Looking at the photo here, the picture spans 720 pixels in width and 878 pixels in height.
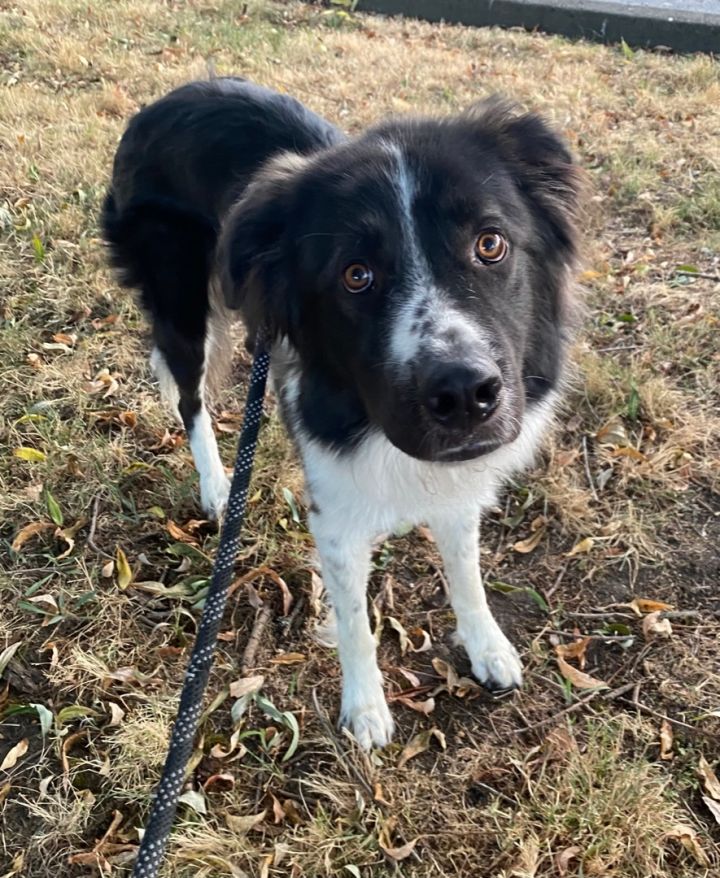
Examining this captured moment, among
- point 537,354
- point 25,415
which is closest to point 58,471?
point 25,415

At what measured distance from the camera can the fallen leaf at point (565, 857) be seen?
218cm

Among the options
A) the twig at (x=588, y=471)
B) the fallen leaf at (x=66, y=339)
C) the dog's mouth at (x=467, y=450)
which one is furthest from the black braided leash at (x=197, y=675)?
the fallen leaf at (x=66, y=339)

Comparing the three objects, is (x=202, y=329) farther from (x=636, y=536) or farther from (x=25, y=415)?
(x=636, y=536)

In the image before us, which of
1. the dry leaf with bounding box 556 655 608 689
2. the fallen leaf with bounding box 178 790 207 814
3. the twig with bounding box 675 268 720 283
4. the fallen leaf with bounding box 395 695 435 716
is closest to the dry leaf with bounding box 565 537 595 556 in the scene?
the dry leaf with bounding box 556 655 608 689

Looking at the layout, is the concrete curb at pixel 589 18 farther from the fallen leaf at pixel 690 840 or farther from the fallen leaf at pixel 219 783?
the fallen leaf at pixel 219 783

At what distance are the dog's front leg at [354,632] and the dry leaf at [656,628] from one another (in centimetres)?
97

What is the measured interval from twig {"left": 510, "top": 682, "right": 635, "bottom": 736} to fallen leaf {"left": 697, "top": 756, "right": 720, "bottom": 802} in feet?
1.02

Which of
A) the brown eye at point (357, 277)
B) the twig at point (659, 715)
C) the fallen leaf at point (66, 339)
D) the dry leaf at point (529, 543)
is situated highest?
the brown eye at point (357, 277)

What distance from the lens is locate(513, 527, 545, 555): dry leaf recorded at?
3.11m

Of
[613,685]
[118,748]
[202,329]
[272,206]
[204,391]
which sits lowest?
[118,748]

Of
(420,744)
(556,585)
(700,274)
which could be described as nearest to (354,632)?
(420,744)

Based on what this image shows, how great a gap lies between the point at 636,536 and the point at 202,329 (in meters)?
1.99

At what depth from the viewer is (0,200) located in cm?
515

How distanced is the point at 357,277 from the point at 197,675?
1111mm
